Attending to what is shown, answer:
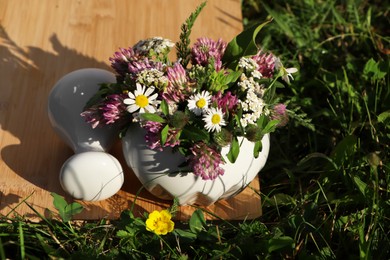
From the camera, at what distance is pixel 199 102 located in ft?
3.95

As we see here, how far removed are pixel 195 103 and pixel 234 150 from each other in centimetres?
12

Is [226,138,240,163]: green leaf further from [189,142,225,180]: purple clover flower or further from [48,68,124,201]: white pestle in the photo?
[48,68,124,201]: white pestle

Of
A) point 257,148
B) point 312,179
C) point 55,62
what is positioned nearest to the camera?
point 257,148

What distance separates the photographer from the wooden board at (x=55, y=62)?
1.43m

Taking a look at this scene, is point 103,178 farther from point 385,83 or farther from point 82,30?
point 385,83

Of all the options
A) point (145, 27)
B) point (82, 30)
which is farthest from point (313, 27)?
point (82, 30)

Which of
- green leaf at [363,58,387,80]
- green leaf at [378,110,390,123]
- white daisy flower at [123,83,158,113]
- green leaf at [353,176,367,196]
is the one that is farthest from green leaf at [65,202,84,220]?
green leaf at [363,58,387,80]

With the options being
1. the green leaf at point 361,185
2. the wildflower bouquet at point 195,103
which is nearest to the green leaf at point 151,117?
the wildflower bouquet at point 195,103

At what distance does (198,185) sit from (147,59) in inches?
10.9

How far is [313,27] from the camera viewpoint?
206cm

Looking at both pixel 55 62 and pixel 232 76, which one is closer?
pixel 232 76

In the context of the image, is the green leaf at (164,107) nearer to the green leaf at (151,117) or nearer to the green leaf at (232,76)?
the green leaf at (151,117)

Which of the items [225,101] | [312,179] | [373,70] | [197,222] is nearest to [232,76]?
[225,101]

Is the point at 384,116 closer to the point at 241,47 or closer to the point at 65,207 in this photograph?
the point at 241,47
